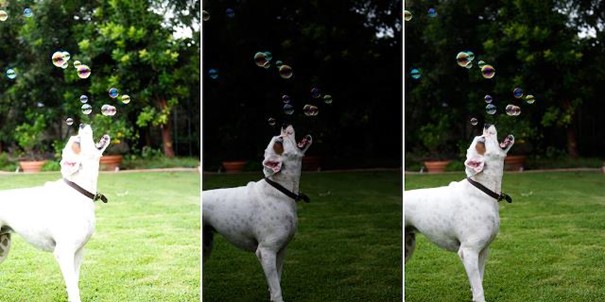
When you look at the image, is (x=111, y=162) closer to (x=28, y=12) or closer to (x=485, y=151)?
(x=28, y=12)

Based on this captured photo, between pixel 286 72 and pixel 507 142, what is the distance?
3.60 ft

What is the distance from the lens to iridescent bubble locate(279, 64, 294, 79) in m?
3.56

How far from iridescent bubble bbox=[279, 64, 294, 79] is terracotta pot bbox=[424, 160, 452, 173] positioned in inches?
31.6

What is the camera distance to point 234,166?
362cm

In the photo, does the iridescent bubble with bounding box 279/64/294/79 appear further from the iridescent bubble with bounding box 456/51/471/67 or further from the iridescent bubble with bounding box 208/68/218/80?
the iridescent bubble with bounding box 456/51/471/67

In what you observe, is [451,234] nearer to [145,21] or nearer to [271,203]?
[271,203]

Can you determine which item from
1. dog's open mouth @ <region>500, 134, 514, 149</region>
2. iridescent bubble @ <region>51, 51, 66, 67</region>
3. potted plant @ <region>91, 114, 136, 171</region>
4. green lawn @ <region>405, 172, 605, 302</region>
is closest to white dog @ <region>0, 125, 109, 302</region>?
potted plant @ <region>91, 114, 136, 171</region>

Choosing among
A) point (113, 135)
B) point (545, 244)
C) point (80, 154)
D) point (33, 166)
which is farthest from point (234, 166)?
point (545, 244)

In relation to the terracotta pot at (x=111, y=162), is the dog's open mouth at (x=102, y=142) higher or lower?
higher

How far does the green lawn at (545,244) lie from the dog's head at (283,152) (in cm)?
69

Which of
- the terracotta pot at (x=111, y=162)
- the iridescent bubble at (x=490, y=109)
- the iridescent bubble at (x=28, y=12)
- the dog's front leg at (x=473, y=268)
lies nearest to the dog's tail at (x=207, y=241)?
the terracotta pot at (x=111, y=162)

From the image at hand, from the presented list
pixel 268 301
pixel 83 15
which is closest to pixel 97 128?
pixel 83 15

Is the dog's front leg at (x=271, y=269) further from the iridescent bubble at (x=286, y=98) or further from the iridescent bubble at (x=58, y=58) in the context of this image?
the iridescent bubble at (x=58, y=58)

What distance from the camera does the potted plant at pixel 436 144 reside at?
11.9ft
